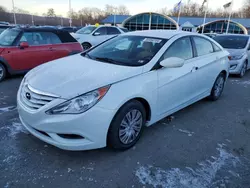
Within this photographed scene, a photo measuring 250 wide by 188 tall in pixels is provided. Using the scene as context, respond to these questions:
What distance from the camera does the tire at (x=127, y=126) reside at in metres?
2.55

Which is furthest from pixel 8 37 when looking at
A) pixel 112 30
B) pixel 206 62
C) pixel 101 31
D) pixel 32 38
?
pixel 112 30

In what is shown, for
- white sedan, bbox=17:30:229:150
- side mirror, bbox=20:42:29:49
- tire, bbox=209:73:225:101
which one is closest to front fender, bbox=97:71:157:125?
white sedan, bbox=17:30:229:150

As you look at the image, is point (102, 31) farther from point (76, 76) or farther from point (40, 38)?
point (76, 76)

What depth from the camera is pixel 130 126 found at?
2.81 m

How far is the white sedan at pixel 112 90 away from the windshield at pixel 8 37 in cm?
334

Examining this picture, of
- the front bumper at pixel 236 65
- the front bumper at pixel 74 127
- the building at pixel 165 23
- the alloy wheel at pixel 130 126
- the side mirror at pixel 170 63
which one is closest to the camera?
the front bumper at pixel 74 127

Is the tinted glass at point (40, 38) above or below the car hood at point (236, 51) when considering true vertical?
above

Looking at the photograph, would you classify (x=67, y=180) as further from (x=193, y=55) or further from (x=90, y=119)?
(x=193, y=55)

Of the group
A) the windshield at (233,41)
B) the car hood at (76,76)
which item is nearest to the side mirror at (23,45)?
the car hood at (76,76)

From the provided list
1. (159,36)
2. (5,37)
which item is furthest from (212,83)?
(5,37)

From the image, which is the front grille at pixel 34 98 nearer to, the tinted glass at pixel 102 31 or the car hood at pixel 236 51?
the car hood at pixel 236 51

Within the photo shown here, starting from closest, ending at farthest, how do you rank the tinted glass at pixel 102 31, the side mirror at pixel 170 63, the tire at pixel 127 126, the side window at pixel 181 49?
the tire at pixel 127 126
the side mirror at pixel 170 63
the side window at pixel 181 49
the tinted glass at pixel 102 31

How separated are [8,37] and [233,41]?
8.15 m

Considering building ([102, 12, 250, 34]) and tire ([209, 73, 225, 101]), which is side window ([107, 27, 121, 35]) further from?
building ([102, 12, 250, 34])
